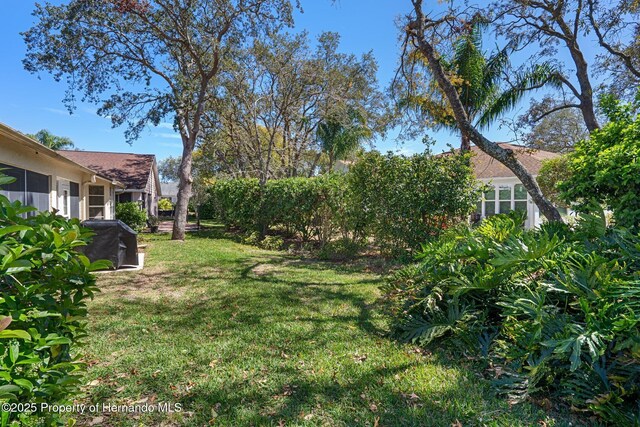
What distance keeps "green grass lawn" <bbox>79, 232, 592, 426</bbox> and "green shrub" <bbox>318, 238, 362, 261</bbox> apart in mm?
3555

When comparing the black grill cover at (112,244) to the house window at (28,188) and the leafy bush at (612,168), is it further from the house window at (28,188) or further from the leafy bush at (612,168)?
the leafy bush at (612,168)

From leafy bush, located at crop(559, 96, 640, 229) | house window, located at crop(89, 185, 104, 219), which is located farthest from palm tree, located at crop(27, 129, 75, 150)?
leafy bush, located at crop(559, 96, 640, 229)

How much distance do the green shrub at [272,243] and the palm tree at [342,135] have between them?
30.5 feet

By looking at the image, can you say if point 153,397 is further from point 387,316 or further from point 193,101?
point 193,101

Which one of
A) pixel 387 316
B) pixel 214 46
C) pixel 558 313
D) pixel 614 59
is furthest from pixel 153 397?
pixel 614 59

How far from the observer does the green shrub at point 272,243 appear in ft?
41.4

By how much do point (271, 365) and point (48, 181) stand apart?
9977 mm

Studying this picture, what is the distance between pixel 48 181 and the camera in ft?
31.8

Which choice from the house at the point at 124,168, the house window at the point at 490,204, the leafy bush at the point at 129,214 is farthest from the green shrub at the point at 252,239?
the house window at the point at 490,204

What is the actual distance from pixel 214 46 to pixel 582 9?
→ 40.2ft

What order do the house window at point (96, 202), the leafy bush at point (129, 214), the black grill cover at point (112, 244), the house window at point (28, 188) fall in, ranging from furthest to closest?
the leafy bush at point (129, 214), the house window at point (96, 202), the black grill cover at point (112, 244), the house window at point (28, 188)

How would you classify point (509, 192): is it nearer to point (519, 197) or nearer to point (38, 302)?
point (519, 197)

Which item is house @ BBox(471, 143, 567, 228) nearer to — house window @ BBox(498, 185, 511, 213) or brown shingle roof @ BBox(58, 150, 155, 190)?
house window @ BBox(498, 185, 511, 213)

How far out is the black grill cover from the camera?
8.20 metres
